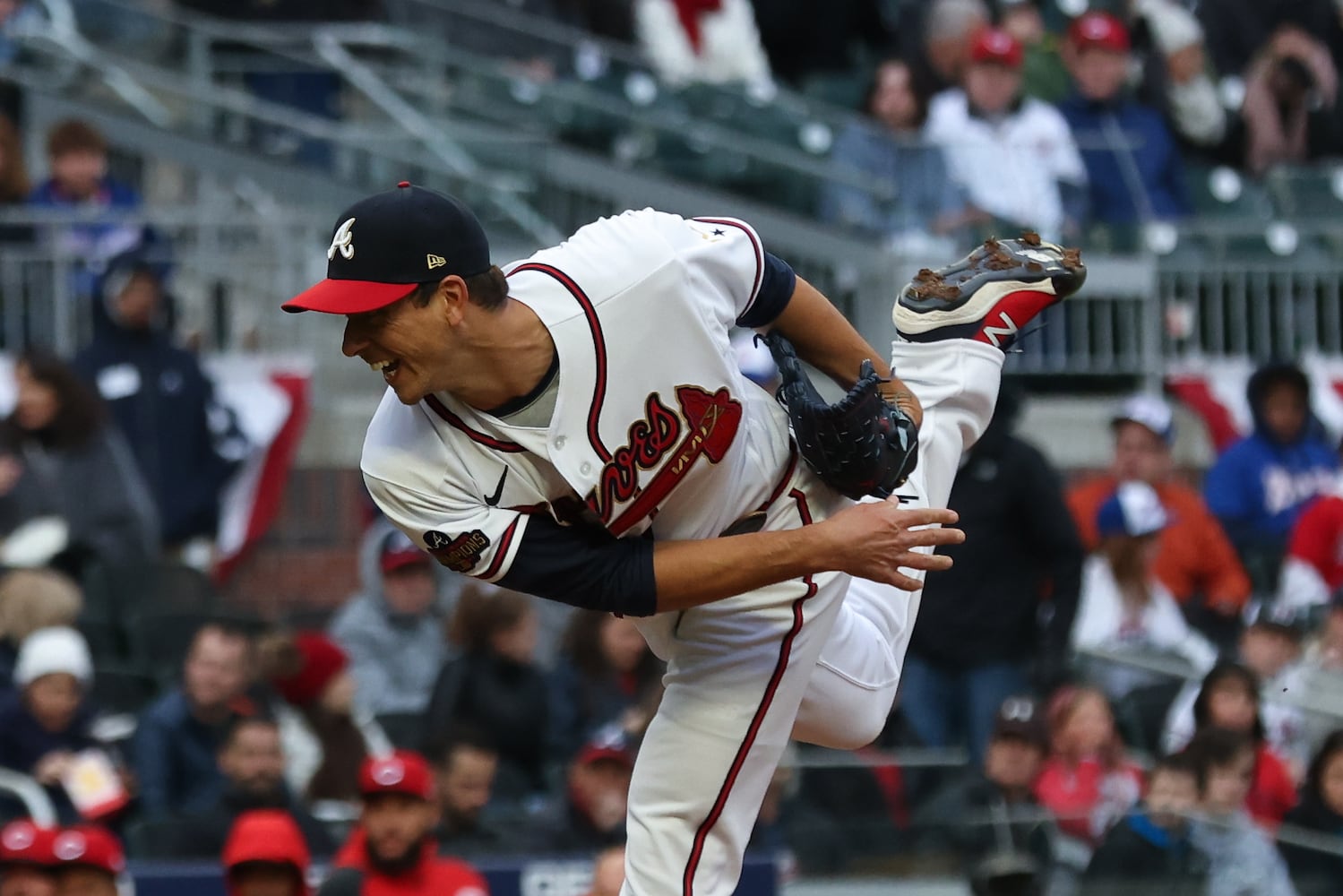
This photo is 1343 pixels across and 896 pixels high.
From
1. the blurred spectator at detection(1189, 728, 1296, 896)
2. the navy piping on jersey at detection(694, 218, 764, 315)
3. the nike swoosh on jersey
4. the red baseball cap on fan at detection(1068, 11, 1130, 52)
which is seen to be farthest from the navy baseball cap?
the red baseball cap on fan at detection(1068, 11, 1130, 52)

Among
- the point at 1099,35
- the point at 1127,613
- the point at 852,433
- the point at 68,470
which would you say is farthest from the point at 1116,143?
the point at 852,433

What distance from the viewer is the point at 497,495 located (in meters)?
5.09

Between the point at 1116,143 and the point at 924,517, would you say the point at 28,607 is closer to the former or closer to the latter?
the point at 924,517

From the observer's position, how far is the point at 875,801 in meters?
7.76

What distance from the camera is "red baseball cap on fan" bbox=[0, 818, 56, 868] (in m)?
6.70

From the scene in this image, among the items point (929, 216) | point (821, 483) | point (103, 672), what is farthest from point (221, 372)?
point (821, 483)

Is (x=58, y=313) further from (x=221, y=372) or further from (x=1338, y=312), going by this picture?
(x=1338, y=312)

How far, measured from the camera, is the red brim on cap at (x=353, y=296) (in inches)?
185

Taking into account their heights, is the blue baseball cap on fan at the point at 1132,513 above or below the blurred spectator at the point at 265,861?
above

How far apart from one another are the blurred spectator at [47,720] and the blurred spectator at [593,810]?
4.89ft

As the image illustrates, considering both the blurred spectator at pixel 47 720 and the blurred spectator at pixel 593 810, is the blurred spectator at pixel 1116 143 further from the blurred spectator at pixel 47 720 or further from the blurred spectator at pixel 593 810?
the blurred spectator at pixel 47 720

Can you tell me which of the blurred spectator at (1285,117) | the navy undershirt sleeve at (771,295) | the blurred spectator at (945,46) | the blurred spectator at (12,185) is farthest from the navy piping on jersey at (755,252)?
the blurred spectator at (1285,117)

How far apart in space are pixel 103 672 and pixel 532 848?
75.1 inches

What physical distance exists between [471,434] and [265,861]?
7.09 ft
